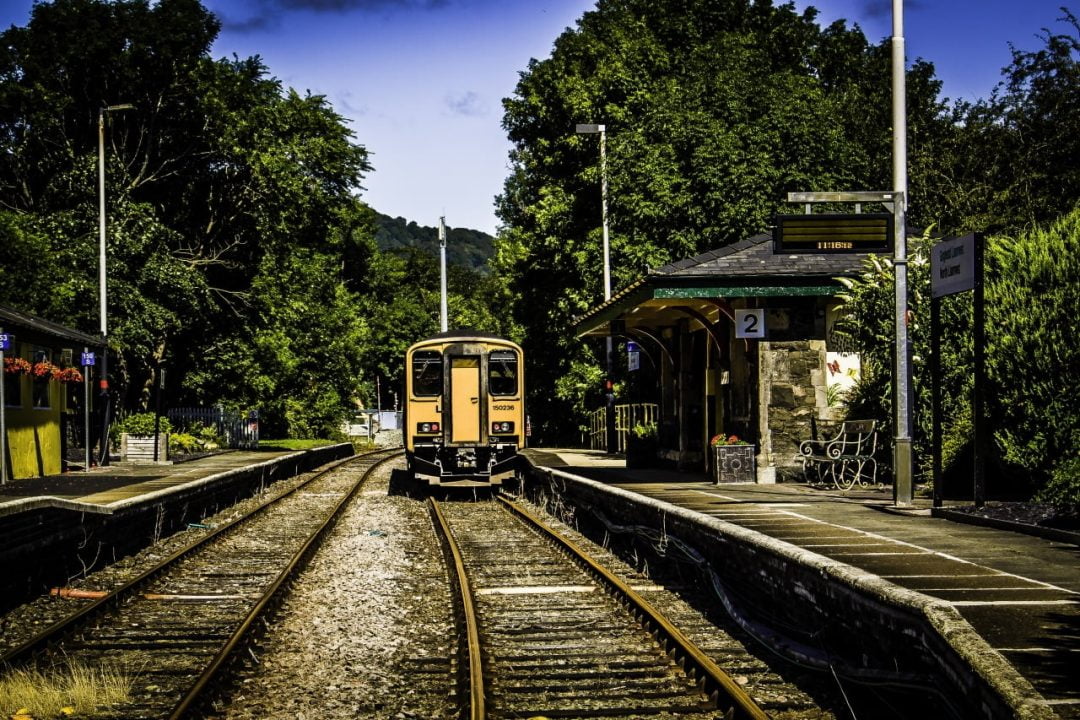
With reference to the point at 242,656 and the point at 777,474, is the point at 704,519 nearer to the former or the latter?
the point at 242,656

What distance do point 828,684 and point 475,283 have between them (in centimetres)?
12092

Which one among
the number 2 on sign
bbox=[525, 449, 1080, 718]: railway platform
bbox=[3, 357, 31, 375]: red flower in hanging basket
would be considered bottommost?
bbox=[525, 449, 1080, 718]: railway platform

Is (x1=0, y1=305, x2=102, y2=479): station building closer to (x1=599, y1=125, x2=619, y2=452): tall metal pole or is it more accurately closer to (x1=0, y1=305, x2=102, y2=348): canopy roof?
(x1=0, y1=305, x2=102, y2=348): canopy roof

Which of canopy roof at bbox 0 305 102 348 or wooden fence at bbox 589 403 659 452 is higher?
canopy roof at bbox 0 305 102 348

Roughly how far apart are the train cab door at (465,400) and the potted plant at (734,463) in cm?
653

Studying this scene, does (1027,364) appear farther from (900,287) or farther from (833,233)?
(833,233)

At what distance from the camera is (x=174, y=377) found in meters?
42.1

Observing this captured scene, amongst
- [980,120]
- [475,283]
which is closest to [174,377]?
[980,120]

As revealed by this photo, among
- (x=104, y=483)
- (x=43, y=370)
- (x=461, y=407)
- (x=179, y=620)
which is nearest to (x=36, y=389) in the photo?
(x=43, y=370)

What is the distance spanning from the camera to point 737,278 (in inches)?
696

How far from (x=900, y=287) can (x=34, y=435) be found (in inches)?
737

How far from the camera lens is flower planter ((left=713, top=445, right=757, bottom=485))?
58.7 feet

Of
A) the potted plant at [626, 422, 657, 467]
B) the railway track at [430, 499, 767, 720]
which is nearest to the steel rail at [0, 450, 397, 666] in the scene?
the railway track at [430, 499, 767, 720]

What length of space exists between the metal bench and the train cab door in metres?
7.27
